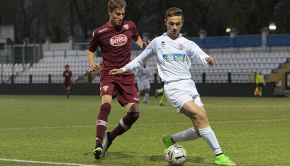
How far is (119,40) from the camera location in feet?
29.7

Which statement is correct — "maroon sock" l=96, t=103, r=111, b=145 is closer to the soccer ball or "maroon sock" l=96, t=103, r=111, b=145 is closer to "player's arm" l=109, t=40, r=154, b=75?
"player's arm" l=109, t=40, r=154, b=75

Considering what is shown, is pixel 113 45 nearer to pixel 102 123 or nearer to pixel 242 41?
pixel 102 123

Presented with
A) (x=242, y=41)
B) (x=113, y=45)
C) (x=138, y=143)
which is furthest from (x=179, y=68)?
(x=242, y=41)

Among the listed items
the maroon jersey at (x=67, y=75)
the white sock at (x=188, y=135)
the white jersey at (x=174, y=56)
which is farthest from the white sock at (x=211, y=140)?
the maroon jersey at (x=67, y=75)

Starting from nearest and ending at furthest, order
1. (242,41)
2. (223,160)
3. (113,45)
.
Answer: (223,160), (113,45), (242,41)

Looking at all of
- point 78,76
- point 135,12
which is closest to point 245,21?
point 135,12

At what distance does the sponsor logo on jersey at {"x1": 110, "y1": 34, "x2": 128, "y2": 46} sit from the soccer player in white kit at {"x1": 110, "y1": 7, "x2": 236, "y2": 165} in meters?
0.84

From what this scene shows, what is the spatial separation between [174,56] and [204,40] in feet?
135

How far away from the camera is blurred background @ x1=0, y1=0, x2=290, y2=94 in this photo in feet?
134

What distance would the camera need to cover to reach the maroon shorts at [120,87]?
8883 mm

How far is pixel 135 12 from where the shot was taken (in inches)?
1852

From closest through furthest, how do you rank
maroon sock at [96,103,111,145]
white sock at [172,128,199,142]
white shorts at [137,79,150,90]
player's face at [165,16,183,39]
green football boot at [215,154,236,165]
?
green football boot at [215,154,236,165]
player's face at [165,16,183,39]
white sock at [172,128,199,142]
maroon sock at [96,103,111,145]
white shorts at [137,79,150,90]

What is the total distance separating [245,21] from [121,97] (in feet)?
136

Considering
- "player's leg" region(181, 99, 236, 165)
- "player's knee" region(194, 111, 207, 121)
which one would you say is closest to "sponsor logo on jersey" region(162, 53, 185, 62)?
"player's leg" region(181, 99, 236, 165)
